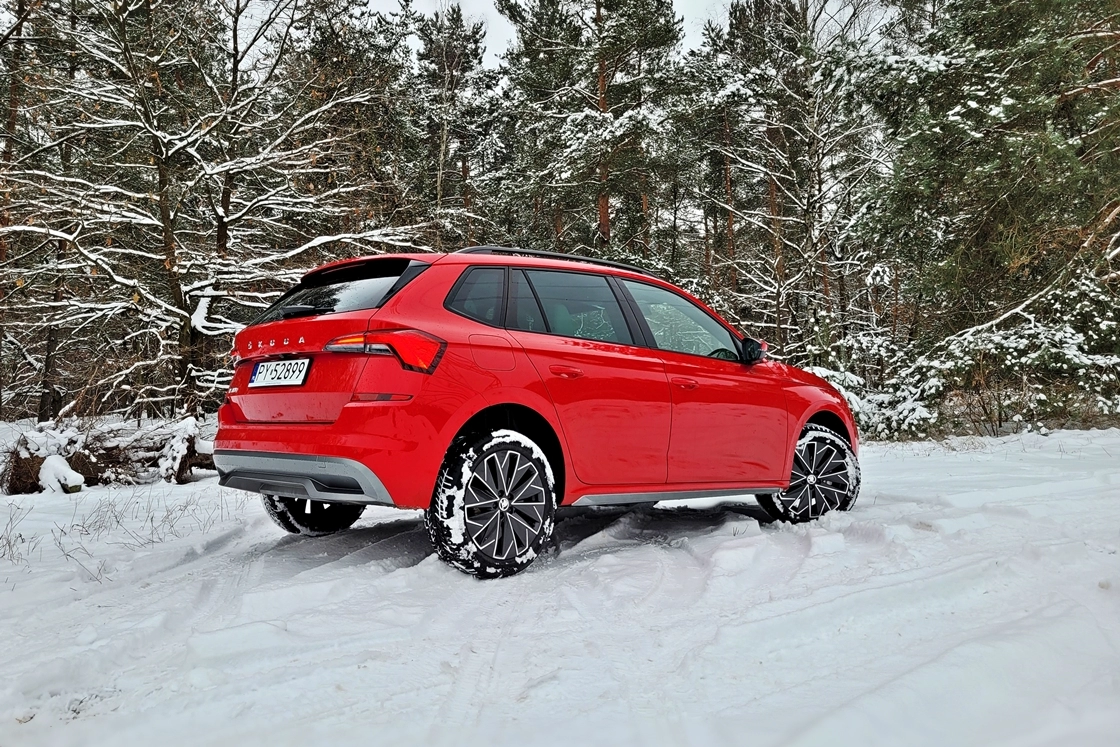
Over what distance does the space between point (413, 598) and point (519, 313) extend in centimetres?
157

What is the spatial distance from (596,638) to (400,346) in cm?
156

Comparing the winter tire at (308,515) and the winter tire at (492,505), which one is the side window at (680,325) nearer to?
the winter tire at (492,505)

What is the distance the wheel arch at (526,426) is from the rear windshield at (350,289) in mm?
767

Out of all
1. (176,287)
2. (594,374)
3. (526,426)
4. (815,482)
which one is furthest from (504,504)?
(176,287)

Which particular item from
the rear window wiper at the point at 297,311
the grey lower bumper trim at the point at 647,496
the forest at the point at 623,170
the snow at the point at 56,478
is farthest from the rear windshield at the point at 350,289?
the forest at the point at 623,170

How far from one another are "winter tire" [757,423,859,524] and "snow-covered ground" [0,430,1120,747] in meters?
0.45

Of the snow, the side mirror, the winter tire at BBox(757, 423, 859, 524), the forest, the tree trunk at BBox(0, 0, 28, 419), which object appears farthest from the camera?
the forest

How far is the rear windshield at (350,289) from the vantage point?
356 cm

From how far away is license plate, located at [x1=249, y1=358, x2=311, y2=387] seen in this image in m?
3.50

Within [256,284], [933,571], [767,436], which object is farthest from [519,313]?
[256,284]

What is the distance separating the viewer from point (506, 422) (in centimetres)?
380

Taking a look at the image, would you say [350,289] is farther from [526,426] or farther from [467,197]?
[467,197]

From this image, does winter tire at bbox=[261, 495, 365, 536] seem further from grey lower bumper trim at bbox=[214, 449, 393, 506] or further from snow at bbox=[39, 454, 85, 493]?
snow at bbox=[39, 454, 85, 493]

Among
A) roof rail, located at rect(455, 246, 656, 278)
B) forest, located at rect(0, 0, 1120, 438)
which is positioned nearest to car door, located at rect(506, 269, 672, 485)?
roof rail, located at rect(455, 246, 656, 278)
